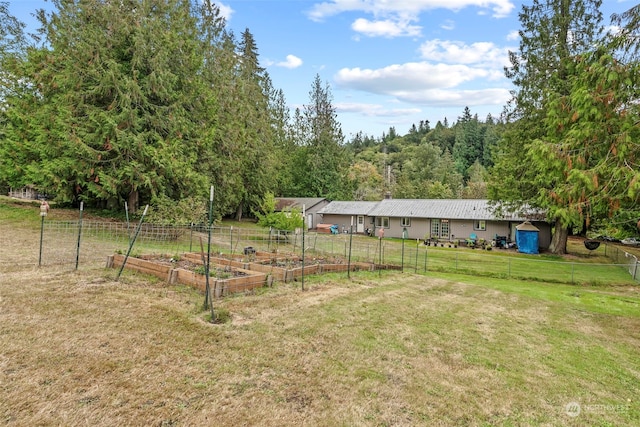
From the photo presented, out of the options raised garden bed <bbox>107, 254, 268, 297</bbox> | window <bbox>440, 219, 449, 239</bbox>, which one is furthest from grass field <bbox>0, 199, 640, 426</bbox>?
window <bbox>440, 219, 449, 239</bbox>

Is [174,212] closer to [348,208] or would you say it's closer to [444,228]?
[348,208]

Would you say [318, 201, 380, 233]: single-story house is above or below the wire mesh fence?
above

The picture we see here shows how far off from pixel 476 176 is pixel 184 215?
49.9m

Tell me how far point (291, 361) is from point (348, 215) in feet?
87.3

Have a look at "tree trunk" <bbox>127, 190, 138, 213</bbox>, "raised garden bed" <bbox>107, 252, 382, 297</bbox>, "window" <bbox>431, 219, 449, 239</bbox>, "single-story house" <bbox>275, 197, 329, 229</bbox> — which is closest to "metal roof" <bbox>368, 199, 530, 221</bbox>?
"window" <bbox>431, 219, 449, 239</bbox>

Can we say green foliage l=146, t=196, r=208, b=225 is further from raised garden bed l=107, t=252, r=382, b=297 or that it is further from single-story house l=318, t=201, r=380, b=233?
single-story house l=318, t=201, r=380, b=233

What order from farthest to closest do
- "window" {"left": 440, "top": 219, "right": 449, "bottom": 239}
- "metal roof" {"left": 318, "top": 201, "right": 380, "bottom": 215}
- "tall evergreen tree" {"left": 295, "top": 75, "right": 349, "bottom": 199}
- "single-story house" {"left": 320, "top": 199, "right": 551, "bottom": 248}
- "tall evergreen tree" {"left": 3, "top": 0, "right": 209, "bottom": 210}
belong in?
"tall evergreen tree" {"left": 295, "top": 75, "right": 349, "bottom": 199} → "metal roof" {"left": 318, "top": 201, "right": 380, "bottom": 215} → "window" {"left": 440, "top": 219, "right": 449, "bottom": 239} → "single-story house" {"left": 320, "top": 199, "right": 551, "bottom": 248} → "tall evergreen tree" {"left": 3, "top": 0, "right": 209, "bottom": 210}

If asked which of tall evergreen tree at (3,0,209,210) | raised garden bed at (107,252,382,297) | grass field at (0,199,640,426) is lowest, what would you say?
grass field at (0,199,640,426)

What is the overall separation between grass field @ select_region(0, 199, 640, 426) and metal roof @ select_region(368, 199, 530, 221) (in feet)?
58.6

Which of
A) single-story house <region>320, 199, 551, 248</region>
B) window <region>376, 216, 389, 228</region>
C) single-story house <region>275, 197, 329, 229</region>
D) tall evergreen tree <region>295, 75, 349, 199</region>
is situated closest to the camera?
single-story house <region>320, 199, 551, 248</region>

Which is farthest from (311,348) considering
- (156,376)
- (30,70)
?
(30,70)

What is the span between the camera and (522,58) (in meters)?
19.9

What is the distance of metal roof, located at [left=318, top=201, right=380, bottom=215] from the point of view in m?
30.1

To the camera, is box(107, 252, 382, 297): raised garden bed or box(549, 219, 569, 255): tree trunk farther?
box(549, 219, 569, 255): tree trunk
